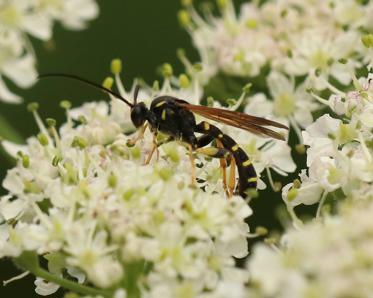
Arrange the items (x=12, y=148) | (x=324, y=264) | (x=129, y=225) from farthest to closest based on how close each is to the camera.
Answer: (x=12, y=148) → (x=129, y=225) → (x=324, y=264)

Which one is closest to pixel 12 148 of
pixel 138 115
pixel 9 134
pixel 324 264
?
pixel 9 134

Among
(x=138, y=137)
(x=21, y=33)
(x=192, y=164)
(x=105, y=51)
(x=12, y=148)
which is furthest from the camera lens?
(x=105, y=51)

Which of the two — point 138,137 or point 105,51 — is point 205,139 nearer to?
point 138,137

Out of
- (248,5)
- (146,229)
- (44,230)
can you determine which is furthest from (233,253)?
(248,5)

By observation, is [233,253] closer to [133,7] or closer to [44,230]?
[44,230]

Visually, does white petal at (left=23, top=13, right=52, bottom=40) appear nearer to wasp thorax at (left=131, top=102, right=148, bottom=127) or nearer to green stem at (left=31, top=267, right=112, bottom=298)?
wasp thorax at (left=131, top=102, right=148, bottom=127)
